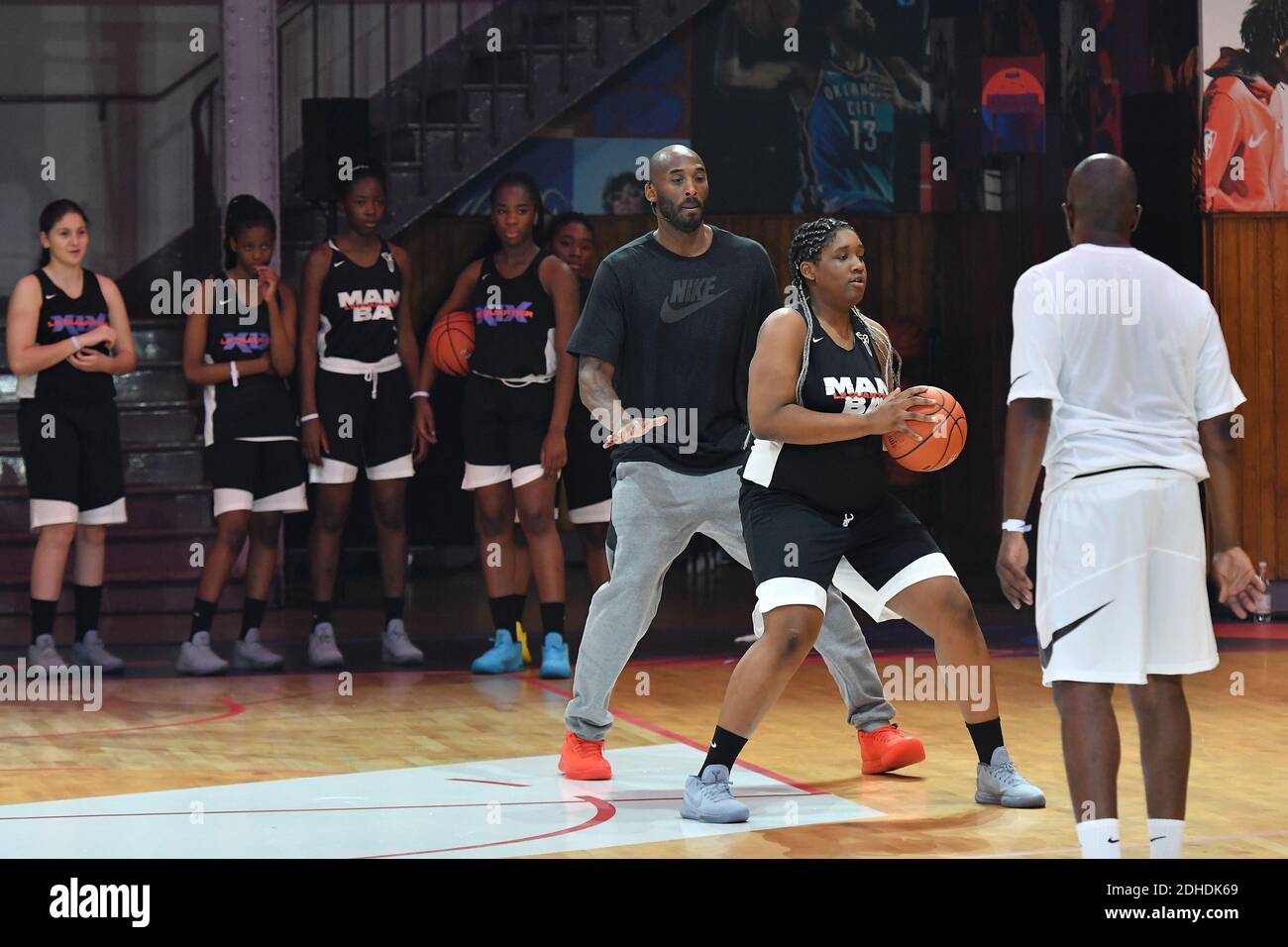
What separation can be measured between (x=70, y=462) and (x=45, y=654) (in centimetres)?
84

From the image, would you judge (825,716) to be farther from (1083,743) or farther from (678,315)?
(1083,743)

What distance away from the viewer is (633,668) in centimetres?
802

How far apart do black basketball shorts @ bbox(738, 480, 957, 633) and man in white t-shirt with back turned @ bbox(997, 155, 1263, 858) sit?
100 centimetres

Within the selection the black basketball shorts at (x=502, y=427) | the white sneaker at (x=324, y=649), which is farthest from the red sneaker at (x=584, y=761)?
the white sneaker at (x=324, y=649)

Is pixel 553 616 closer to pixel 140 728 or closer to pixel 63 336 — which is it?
pixel 140 728

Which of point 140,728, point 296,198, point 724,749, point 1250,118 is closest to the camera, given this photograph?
point 724,749

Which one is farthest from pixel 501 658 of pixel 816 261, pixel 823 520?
pixel 816 261

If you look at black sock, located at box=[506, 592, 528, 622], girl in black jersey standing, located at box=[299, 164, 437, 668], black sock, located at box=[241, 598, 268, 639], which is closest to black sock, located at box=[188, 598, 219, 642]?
black sock, located at box=[241, 598, 268, 639]

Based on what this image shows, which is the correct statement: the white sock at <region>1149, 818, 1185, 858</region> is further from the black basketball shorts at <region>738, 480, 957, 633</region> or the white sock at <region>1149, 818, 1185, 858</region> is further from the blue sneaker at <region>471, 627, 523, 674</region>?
the blue sneaker at <region>471, 627, 523, 674</region>

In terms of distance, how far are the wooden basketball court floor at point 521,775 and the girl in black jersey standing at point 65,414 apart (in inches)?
24.7

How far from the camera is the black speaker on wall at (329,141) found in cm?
1038

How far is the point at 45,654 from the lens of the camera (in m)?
7.86

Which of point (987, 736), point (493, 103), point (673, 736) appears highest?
Answer: point (493, 103)

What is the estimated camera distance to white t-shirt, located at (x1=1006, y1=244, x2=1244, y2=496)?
3775 mm
